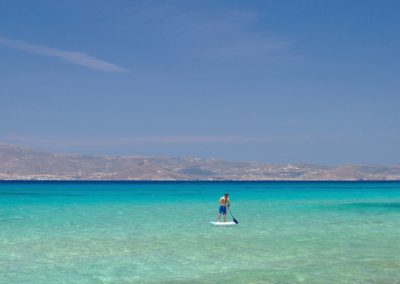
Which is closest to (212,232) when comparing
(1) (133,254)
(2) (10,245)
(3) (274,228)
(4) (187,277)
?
(3) (274,228)

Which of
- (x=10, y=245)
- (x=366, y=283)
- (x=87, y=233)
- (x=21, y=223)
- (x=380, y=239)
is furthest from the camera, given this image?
(x=21, y=223)

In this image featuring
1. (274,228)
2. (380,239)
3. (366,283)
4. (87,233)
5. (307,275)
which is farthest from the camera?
(274,228)

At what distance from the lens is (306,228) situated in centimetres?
3128

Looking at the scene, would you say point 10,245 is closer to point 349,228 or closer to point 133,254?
point 133,254

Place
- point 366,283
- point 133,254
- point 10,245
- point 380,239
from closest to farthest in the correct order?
point 366,283 < point 133,254 < point 10,245 < point 380,239

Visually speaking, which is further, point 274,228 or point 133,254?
point 274,228

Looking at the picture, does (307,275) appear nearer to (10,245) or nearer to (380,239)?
(380,239)

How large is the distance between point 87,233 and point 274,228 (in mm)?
10364

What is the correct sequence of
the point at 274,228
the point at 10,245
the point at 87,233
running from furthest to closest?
the point at 274,228 → the point at 87,233 → the point at 10,245

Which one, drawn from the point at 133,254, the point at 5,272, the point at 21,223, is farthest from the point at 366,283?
the point at 21,223

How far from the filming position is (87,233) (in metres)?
28.7

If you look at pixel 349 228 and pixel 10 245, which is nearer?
pixel 10 245

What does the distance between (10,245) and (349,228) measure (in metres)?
18.3

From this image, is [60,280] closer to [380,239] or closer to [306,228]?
[380,239]
